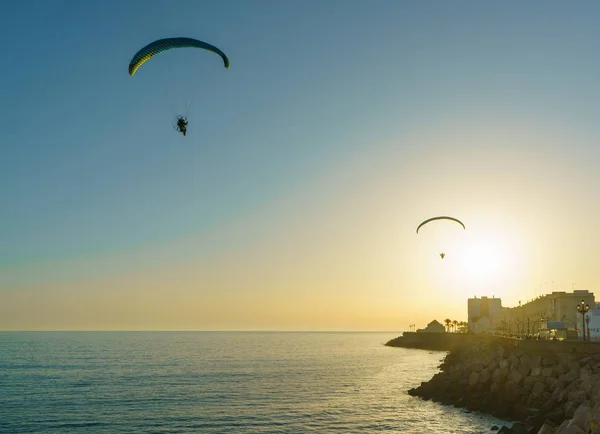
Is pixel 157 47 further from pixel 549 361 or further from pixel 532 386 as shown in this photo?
pixel 549 361

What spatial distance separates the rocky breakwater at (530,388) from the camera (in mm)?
33594

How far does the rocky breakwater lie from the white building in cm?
12566

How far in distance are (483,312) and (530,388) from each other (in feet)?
477

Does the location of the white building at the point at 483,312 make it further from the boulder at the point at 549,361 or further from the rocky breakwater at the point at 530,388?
the boulder at the point at 549,361

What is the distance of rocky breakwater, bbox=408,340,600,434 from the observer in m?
33.6

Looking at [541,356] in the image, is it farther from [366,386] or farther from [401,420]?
[366,386]

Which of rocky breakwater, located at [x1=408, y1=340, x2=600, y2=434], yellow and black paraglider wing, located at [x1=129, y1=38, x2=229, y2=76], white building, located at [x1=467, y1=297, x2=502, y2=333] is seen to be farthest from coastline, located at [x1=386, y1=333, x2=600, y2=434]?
white building, located at [x1=467, y1=297, x2=502, y2=333]

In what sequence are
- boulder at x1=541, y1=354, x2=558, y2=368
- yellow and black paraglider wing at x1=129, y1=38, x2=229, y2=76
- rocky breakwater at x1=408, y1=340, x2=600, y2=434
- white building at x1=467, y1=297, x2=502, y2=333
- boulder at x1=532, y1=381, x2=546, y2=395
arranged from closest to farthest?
yellow and black paraglider wing at x1=129, y1=38, x2=229, y2=76 → rocky breakwater at x1=408, y1=340, x2=600, y2=434 → boulder at x1=532, y1=381, x2=546, y2=395 → boulder at x1=541, y1=354, x2=558, y2=368 → white building at x1=467, y1=297, x2=502, y2=333

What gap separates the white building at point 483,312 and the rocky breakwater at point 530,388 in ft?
412

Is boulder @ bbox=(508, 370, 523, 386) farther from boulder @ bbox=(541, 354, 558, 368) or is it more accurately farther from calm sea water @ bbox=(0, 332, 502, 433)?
calm sea water @ bbox=(0, 332, 502, 433)

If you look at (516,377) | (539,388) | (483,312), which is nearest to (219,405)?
(516,377)

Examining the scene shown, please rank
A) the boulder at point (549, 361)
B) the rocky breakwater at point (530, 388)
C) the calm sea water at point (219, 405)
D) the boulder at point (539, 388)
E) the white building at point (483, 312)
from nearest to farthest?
the rocky breakwater at point (530, 388) → the boulder at point (539, 388) → the calm sea water at point (219, 405) → the boulder at point (549, 361) → the white building at point (483, 312)

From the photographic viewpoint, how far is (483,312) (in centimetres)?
17875

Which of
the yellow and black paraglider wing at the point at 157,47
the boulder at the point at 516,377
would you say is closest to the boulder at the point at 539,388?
the boulder at the point at 516,377
